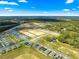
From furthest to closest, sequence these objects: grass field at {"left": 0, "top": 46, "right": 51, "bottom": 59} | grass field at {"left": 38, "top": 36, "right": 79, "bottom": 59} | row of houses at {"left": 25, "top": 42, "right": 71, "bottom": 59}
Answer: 1. grass field at {"left": 38, "top": 36, "right": 79, "bottom": 59}
2. row of houses at {"left": 25, "top": 42, "right": 71, "bottom": 59}
3. grass field at {"left": 0, "top": 46, "right": 51, "bottom": 59}

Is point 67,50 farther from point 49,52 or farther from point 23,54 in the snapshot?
point 23,54

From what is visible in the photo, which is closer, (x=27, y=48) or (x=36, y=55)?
(x=36, y=55)

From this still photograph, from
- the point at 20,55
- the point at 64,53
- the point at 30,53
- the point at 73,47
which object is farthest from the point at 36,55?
the point at 73,47

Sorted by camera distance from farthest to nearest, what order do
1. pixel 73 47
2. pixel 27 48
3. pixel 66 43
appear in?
pixel 66 43 < pixel 73 47 < pixel 27 48

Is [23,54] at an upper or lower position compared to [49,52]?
lower

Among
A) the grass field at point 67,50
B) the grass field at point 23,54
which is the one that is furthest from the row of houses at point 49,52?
the grass field at point 67,50

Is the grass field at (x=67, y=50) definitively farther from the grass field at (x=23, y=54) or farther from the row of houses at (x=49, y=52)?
the grass field at (x=23, y=54)

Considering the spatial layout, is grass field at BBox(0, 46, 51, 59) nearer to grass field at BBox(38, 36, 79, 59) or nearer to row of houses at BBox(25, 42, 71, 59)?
row of houses at BBox(25, 42, 71, 59)

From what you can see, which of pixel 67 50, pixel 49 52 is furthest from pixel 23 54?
pixel 67 50

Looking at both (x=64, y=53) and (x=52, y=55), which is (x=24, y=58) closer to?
(x=52, y=55)

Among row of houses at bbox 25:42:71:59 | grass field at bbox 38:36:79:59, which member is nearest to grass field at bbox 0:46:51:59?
row of houses at bbox 25:42:71:59

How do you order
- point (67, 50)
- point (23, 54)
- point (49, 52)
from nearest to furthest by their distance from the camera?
point (23, 54) < point (49, 52) < point (67, 50)
